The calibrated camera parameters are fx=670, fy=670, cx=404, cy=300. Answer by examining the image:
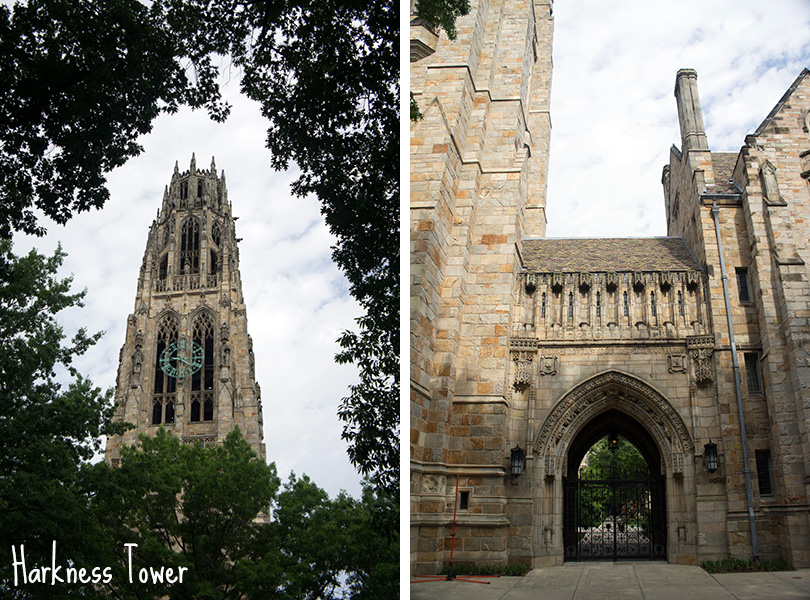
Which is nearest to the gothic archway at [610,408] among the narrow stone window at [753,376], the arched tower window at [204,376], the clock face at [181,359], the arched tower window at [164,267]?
the narrow stone window at [753,376]

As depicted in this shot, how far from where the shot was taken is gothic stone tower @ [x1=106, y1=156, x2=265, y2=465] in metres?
36.7

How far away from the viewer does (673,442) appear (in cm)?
1009

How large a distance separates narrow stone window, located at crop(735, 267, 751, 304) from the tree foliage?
7372mm

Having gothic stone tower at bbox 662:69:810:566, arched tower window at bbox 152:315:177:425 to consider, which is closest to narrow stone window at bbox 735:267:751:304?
gothic stone tower at bbox 662:69:810:566

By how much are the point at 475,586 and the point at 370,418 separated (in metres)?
3.07

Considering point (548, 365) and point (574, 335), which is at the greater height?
point (574, 335)

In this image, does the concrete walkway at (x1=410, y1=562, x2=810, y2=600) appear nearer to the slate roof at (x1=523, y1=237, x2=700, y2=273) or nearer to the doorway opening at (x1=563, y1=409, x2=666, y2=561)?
the doorway opening at (x1=563, y1=409, x2=666, y2=561)

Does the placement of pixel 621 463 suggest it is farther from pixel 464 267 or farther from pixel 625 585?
pixel 625 585

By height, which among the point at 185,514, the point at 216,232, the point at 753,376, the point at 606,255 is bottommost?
the point at 185,514

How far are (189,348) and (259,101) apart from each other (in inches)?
1403

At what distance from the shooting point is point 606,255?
40.5ft

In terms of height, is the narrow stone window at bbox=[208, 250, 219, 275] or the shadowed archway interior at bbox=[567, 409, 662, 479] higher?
the narrow stone window at bbox=[208, 250, 219, 275]

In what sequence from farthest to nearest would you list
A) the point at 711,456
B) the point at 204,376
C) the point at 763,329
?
the point at 204,376 → the point at 763,329 → the point at 711,456

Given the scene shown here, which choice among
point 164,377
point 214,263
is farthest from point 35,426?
point 214,263
